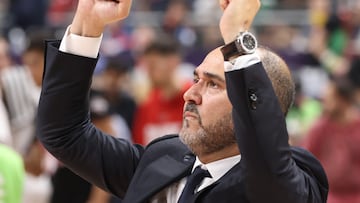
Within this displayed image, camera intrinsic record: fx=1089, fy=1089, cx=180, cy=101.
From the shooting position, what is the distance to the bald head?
3662 millimetres

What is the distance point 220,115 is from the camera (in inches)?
145

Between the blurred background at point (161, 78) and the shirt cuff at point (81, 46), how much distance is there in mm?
1324

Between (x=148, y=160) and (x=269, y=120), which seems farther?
(x=148, y=160)

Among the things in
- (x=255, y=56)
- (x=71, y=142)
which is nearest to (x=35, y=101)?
(x=71, y=142)

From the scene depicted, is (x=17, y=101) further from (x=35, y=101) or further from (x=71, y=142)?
(x=71, y=142)

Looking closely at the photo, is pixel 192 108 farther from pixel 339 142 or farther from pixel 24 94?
pixel 24 94

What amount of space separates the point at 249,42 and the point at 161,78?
5.50 metres

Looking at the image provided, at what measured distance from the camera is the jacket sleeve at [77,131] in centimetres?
380

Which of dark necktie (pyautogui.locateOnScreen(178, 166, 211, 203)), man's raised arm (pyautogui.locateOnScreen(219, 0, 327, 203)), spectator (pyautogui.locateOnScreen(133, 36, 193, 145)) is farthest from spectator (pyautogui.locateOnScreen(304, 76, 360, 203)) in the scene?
man's raised arm (pyautogui.locateOnScreen(219, 0, 327, 203))

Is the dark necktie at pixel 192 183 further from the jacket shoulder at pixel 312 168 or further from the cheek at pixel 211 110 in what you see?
the jacket shoulder at pixel 312 168

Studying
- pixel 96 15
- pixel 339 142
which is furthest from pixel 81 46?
pixel 339 142

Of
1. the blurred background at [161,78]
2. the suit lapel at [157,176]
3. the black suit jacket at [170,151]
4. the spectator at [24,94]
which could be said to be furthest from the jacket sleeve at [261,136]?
the spectator at [24,94]

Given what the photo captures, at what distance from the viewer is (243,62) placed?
3.38m

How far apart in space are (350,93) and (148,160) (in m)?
4.27
